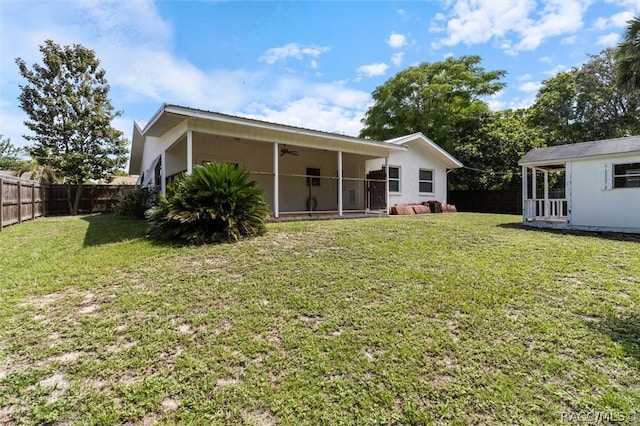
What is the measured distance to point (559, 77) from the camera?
25.9 meters

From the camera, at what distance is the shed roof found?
969cm

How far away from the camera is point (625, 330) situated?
3492 mm

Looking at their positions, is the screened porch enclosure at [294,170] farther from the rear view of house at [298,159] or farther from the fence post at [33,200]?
the fence post at [33,200]

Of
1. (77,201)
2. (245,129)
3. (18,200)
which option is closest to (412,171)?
(245,129)

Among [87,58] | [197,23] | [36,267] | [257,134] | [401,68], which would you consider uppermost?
[401,68]

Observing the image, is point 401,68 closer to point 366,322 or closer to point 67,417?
point 366,322

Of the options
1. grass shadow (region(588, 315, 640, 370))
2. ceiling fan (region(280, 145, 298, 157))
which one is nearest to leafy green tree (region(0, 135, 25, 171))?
ceiling fan (region(280, 145, 298, 157))

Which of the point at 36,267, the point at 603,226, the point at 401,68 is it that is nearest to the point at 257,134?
the point at 36,267

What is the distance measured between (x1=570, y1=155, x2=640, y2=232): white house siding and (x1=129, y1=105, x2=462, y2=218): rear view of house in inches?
241

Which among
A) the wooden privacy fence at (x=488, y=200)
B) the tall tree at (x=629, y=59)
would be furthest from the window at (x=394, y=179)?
the tall tree at (x=629, y=59)

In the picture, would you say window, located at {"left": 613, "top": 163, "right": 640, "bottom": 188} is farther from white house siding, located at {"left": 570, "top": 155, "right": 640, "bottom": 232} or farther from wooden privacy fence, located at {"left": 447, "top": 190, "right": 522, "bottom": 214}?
wooden privacy fence, located at {"left": 447, "top": 190, "right": 522, "bottom": 214}

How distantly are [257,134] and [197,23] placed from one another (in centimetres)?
445

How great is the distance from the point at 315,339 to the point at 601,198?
1121 centimetres

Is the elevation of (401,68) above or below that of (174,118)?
above
